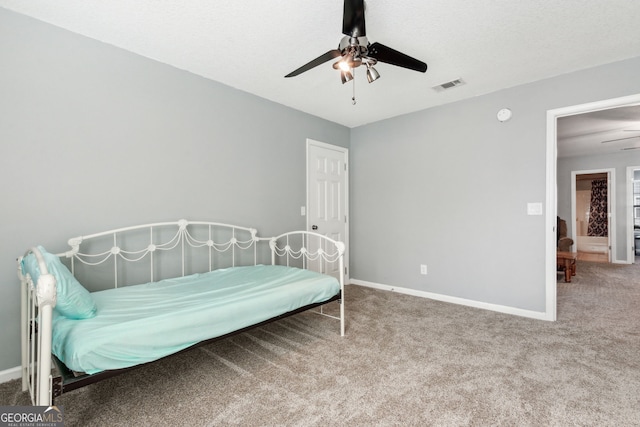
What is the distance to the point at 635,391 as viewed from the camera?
5.73 feet

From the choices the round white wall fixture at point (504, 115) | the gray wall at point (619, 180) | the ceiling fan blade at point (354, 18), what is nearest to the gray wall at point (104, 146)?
the ceiling fan blade at point (354, 18)

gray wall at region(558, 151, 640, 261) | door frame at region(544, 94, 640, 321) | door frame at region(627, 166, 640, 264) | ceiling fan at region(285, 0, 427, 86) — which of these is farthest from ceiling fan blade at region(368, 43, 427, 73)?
door frame at region(627, 166, 640, 264)

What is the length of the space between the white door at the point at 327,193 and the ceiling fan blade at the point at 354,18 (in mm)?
2167

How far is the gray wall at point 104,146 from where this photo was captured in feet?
6.25

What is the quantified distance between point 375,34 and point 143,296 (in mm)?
2421

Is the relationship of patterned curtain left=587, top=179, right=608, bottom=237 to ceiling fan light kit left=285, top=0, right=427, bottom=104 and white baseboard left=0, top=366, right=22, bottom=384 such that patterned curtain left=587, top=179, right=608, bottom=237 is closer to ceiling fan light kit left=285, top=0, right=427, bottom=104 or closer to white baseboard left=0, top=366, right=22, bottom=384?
ceiling fan light kit left=285, top=0, right=427, bottom=104

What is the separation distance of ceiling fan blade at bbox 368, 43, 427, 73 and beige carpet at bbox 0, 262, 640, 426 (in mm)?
2015

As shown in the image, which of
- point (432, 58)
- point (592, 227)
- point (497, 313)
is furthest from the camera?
point (592, 227)

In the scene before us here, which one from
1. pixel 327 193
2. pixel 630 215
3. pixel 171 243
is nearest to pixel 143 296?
pixel 171 243

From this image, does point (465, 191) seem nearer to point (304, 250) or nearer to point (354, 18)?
point (304, 250)

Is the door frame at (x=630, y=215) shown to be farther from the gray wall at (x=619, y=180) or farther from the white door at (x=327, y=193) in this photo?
the white door at (x=327, y=193)

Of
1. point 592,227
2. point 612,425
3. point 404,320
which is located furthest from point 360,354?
point 592,227

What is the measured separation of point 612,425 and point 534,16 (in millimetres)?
2395

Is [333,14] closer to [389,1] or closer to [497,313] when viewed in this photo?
[389,1]
